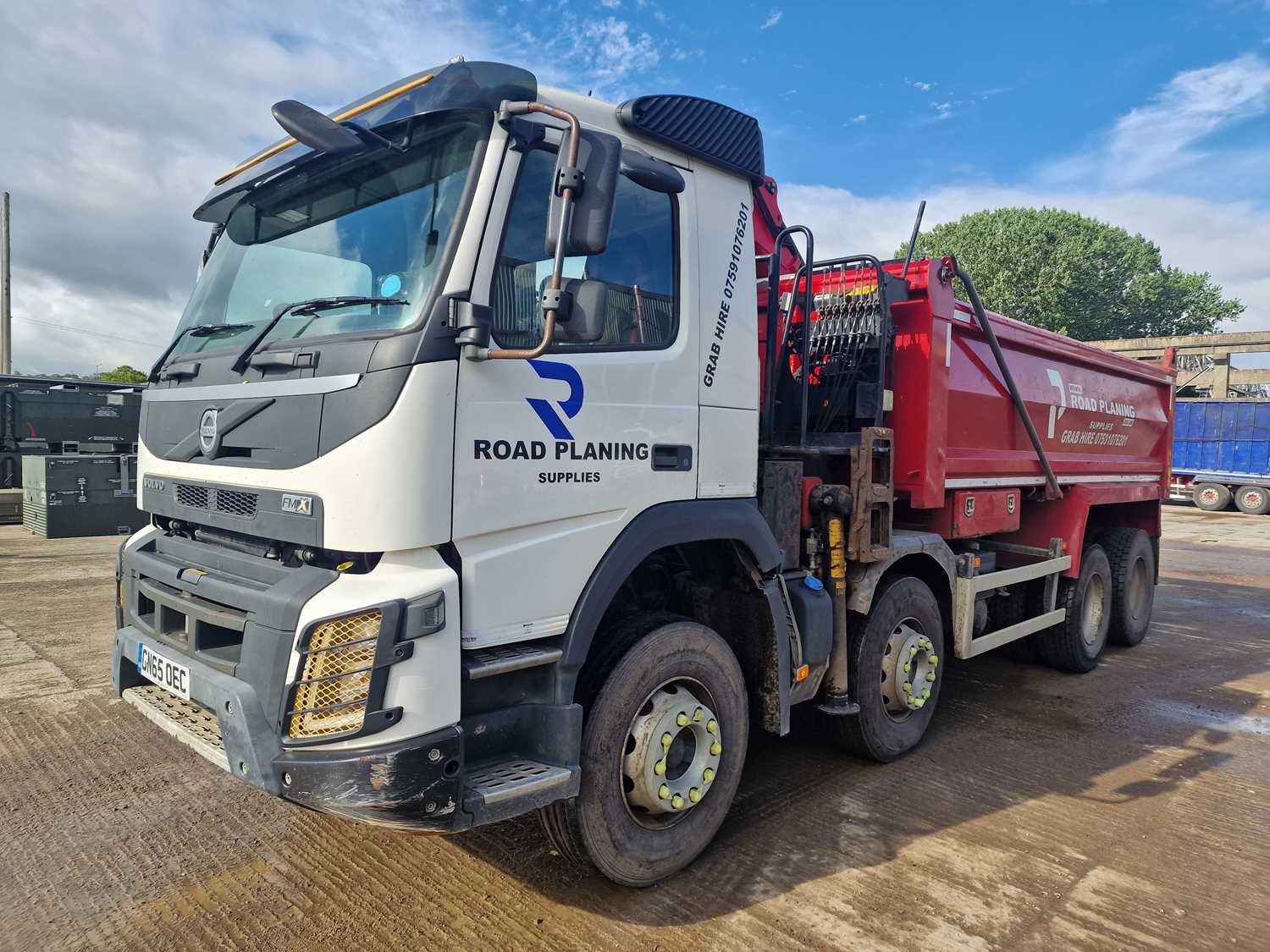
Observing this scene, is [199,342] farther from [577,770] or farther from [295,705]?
[577,770]

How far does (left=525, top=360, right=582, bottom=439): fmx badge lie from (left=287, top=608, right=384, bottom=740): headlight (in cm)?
80

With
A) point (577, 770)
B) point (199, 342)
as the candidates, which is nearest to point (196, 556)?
point (199, 342)

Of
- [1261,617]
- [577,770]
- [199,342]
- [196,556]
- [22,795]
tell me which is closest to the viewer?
[577,770]

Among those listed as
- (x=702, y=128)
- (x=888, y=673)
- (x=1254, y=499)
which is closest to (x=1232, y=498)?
(x=1254, y=499)

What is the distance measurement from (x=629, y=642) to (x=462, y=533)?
0.84 m

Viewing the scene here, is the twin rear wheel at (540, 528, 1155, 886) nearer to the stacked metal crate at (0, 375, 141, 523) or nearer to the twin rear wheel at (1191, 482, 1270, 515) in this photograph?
the stacked metal crate at (0, 375, 141, 523)

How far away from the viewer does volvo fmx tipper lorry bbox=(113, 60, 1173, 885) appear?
233cm

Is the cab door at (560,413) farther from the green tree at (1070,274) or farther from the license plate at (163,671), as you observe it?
the green tree at (1070,274)

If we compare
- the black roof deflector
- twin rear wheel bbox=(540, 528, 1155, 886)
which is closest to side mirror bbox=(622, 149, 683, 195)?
the black roof deflector

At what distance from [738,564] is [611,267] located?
4.40 ft

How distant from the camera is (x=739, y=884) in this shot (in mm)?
3074

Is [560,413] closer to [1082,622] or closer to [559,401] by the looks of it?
[559,401]

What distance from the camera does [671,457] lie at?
309 centimetres

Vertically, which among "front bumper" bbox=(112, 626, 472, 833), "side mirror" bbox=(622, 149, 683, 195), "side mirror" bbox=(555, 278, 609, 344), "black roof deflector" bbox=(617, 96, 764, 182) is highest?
"black roof deflector" bbox=(617, 96, 764, 182)
